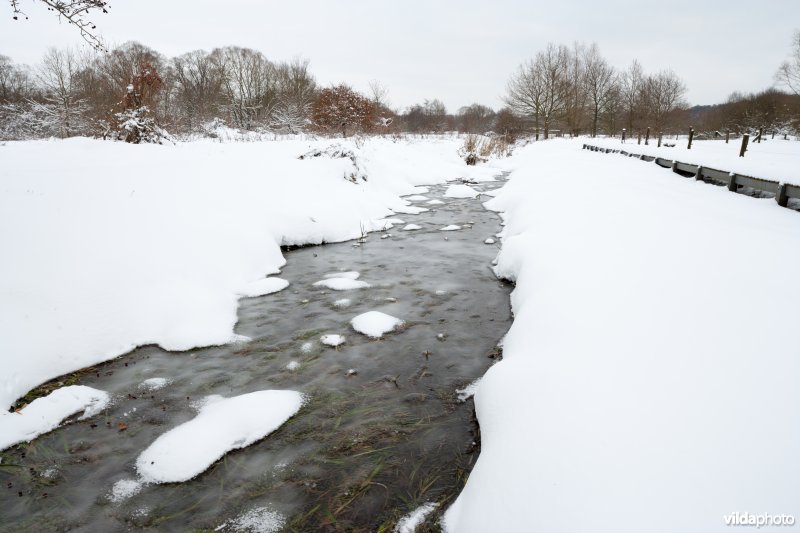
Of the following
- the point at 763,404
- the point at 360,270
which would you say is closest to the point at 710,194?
the point at 360,270

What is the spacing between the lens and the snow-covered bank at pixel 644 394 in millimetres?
1705

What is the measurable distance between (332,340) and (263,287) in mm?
1854

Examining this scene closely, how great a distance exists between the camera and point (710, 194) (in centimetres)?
806

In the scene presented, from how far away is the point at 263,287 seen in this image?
219 inches

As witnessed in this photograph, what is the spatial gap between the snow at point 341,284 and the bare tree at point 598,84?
4215 cm

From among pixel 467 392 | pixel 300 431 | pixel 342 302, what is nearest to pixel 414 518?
pixel 300 431

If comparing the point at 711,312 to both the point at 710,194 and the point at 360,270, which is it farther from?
the point at 710,194

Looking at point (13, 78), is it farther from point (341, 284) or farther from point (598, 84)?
point (598, 84)

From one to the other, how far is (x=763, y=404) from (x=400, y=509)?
6.39 feet

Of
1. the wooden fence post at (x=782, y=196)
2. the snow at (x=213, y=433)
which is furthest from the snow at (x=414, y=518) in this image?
the wooden fence post at (x=782, y=196)

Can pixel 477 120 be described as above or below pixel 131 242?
above

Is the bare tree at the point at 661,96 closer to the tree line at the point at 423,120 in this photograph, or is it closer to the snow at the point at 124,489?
the tree line at the point at 423,120

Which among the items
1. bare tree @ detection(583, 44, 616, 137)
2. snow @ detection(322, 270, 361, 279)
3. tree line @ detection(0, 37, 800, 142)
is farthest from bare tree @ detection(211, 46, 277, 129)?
snow @ detection(322, 270, 361, 279)

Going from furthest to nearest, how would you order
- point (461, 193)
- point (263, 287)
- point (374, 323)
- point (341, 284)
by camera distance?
point (461, 193) < point (341, 284) < point (263, 287) < point (374, 323)
